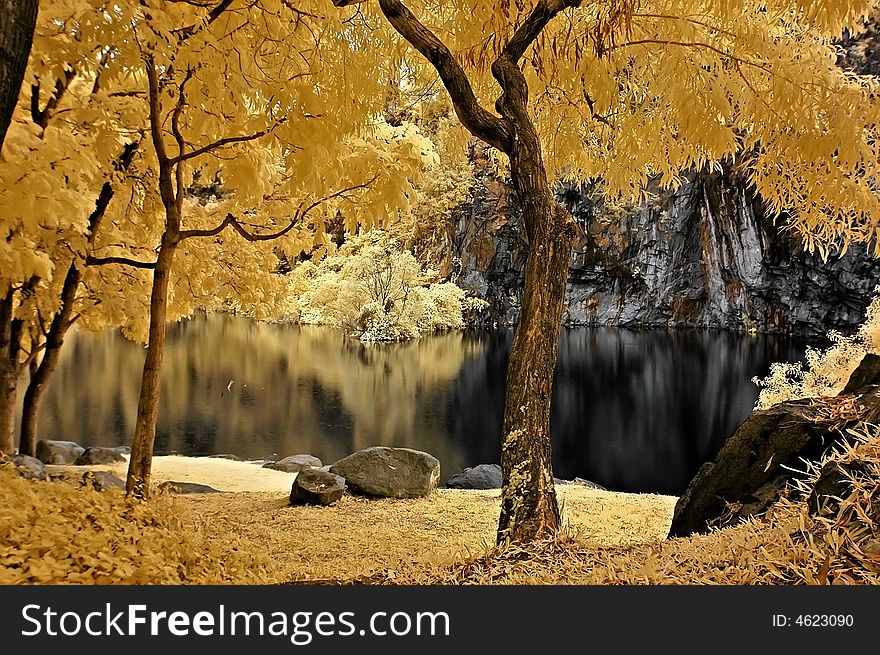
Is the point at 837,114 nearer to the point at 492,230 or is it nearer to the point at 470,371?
the point at 470,371

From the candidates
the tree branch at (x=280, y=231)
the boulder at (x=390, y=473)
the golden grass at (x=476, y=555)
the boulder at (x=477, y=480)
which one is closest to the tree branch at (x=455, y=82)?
the tree branch at (x=280, y=231)

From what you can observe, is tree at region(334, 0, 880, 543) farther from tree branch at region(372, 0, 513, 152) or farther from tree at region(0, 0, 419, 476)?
tree at region(0, 0, 419, 476)

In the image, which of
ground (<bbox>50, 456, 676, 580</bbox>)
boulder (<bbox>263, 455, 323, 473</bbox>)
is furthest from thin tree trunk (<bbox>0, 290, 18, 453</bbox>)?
boulder (<bbox>263, 455, 323, 473</bbox>)

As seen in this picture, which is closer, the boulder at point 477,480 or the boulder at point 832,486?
the boulder at point 832,486

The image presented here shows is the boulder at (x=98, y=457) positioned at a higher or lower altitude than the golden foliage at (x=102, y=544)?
lower

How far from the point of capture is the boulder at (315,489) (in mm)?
6383

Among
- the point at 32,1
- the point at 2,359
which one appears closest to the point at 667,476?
the point at 2,359

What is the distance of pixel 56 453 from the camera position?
362 inches

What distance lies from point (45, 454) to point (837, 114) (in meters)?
10.1

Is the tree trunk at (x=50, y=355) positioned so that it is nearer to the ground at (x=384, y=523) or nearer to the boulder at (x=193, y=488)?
the ground at (x=384, y=523)

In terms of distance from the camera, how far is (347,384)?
18875 mm

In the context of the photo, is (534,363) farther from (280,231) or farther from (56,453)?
(56,453)

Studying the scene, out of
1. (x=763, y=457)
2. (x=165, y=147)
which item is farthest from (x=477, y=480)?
(x=763, y=457)

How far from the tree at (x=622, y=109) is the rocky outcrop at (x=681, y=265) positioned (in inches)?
837
